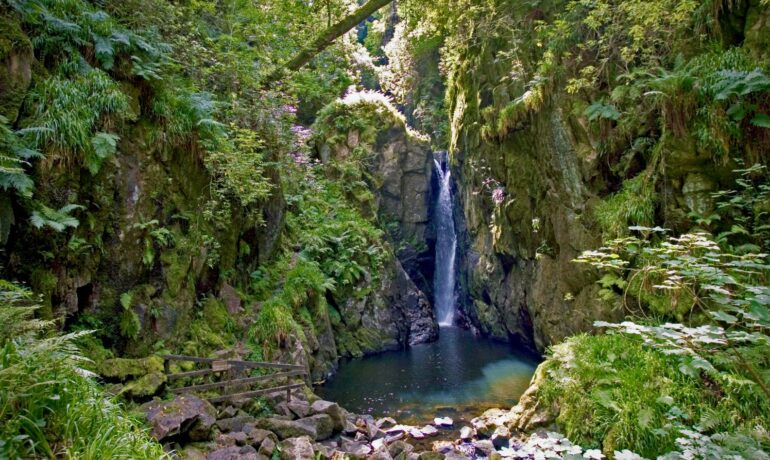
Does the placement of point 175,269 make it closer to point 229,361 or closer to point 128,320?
point 128,320

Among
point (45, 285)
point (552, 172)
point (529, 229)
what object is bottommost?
point (45, 285)

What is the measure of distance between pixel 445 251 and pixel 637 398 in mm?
14712

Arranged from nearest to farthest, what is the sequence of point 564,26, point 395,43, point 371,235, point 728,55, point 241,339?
point 728,55 < point 241,339 < point 564,26 < point 371,235 < point 395,43

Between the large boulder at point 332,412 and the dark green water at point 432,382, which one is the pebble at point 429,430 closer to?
the dark green water at point 432,382

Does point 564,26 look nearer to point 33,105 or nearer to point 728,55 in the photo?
point 728,55

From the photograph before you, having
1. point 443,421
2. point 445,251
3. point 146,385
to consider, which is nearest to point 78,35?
point 146,385

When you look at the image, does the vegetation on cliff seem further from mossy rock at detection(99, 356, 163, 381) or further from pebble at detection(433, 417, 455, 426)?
pebble at detection(433, 417, 455, 426)

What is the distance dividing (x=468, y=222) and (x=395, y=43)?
13.0m

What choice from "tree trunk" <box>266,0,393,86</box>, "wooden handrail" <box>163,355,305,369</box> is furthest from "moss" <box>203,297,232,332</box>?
"tree trunk" <box>266,0,393,86</box>

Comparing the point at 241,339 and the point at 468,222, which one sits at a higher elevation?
the point at 468,222

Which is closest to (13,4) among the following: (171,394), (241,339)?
(171,394)

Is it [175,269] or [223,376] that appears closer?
[175,269]

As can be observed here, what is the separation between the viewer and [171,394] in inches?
232

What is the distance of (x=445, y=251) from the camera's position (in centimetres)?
2059
